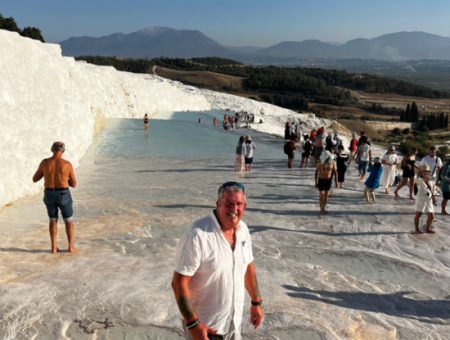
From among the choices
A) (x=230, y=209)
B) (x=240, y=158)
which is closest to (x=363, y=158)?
(x=240, y=158)

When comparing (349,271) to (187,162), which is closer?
(349,271)

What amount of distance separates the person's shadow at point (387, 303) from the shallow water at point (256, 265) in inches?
0.6

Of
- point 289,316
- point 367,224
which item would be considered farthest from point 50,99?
point 289,316

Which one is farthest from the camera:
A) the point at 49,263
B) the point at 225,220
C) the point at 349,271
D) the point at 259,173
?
the point at 259,173

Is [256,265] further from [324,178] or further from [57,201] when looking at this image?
[324,178]

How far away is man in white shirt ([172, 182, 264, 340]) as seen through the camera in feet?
8.41

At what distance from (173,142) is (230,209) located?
16188 millimetres

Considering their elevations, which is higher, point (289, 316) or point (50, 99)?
point (50, 99)

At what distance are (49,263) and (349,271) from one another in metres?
4.05

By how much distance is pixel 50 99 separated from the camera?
43.5 ft

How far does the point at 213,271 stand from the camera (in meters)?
2.62

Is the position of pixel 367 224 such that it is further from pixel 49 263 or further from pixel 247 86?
pixel 247 86

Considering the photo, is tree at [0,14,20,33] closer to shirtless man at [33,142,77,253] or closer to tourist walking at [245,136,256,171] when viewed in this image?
tourist walking at [245,136,256,171]

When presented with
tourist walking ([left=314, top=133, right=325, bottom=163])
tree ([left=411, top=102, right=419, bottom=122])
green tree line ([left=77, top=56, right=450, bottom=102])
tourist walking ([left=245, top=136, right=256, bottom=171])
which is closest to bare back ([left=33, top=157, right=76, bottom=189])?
tourist walking ([left=245, top=136, right=256, bottom=171])
